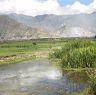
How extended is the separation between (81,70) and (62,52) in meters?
17.7

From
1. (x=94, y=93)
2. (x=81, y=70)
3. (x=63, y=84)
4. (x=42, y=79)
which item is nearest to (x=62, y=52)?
(x=81, y=70)

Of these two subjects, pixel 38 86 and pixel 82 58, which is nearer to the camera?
pixel 38 86

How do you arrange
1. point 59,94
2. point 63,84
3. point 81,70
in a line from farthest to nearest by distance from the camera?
point 81,70 → point 63,84 → point 59,94

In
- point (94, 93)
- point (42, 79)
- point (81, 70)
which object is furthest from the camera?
point (81, 70)

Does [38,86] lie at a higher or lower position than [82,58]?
lower

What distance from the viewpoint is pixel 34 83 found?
40281mm

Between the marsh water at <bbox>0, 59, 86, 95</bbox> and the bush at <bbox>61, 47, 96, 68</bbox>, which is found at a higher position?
the bush at <bbox>61, 47, 96, 68</bbox>

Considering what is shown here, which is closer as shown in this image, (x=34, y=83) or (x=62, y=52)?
(x=34, y=83)

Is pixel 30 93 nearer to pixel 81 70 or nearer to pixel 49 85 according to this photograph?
pixel 49 85

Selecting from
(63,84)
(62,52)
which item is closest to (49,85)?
(63,84)

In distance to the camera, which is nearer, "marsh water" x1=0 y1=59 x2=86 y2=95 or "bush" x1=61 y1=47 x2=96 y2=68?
"marsh water" x1=0 y1=59 x2=86 y2=95

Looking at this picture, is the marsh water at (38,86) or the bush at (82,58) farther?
the bush at (82,58)

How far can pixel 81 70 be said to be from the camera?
156 feet

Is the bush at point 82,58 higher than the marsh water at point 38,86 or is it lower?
higher
